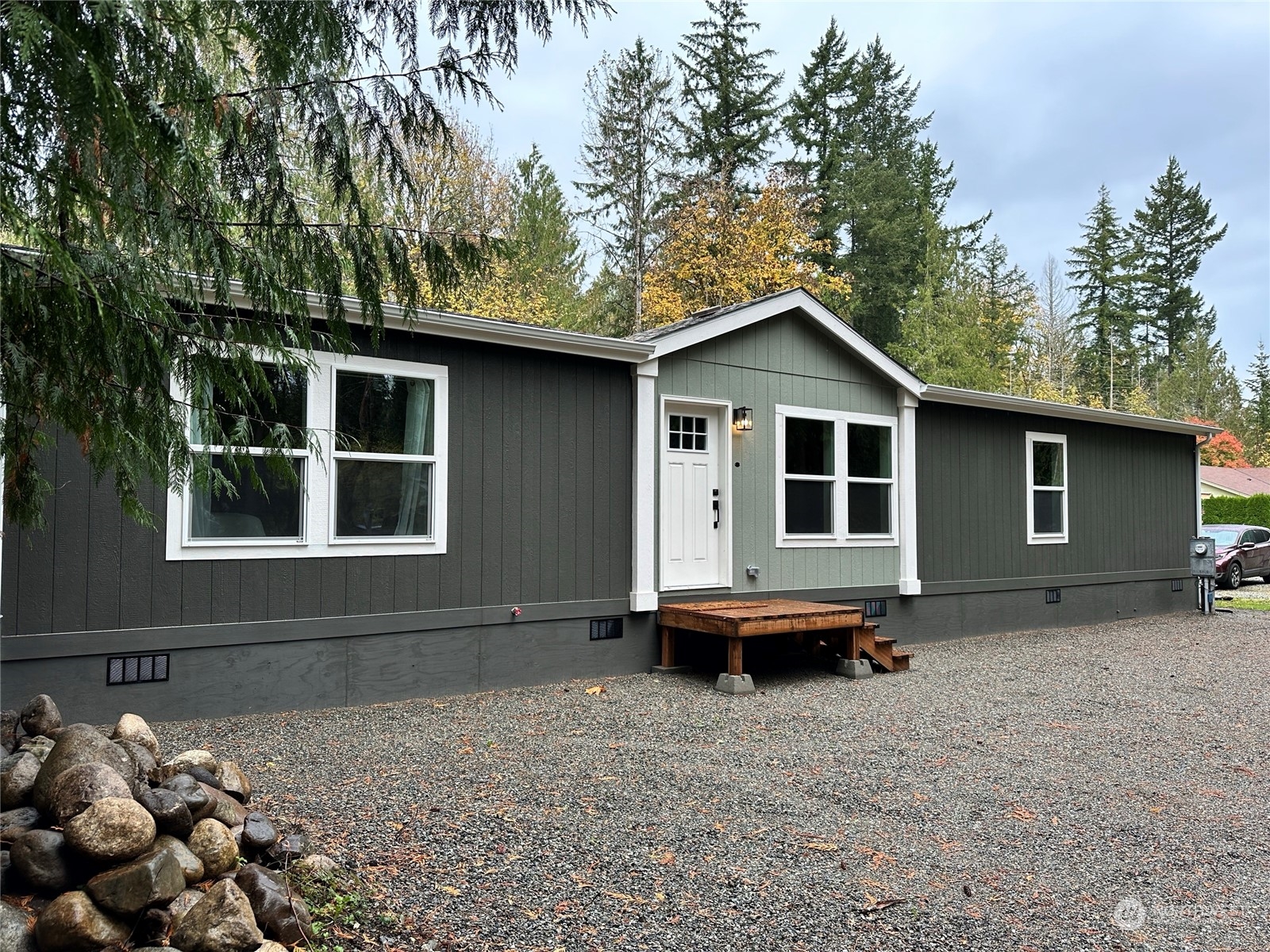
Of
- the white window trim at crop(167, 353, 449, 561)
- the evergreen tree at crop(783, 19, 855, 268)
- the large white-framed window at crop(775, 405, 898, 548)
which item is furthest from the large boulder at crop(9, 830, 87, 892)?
the evergreen tree at crop(783, 19, 855, 268)

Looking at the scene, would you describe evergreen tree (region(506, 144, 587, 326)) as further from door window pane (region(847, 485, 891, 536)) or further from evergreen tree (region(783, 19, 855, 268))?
door window pane (region(847, 485, 891, 536))

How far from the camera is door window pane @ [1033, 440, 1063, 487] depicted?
1027 cm

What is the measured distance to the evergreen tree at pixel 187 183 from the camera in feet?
Answer: 5.85

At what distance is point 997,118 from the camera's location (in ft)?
82.7

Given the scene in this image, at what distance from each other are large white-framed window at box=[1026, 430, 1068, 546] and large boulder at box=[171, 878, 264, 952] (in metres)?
9.47

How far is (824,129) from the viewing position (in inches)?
889

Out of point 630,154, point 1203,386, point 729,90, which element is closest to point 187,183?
point 630,154

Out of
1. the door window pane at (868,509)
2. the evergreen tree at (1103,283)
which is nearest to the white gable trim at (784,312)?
the door window pane at (868,509)

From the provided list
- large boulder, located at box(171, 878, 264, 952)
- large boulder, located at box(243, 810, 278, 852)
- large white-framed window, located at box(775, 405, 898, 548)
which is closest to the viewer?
large boulder, located at box(171, 878, 264, 952)

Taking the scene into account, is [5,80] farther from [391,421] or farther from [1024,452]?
[1024,452]

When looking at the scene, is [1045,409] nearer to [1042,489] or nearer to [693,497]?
[1042,489]

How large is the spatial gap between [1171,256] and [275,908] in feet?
128

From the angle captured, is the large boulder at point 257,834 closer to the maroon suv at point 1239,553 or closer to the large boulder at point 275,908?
the large boulder at point 275,908

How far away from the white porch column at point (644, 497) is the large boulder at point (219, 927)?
473 cm
